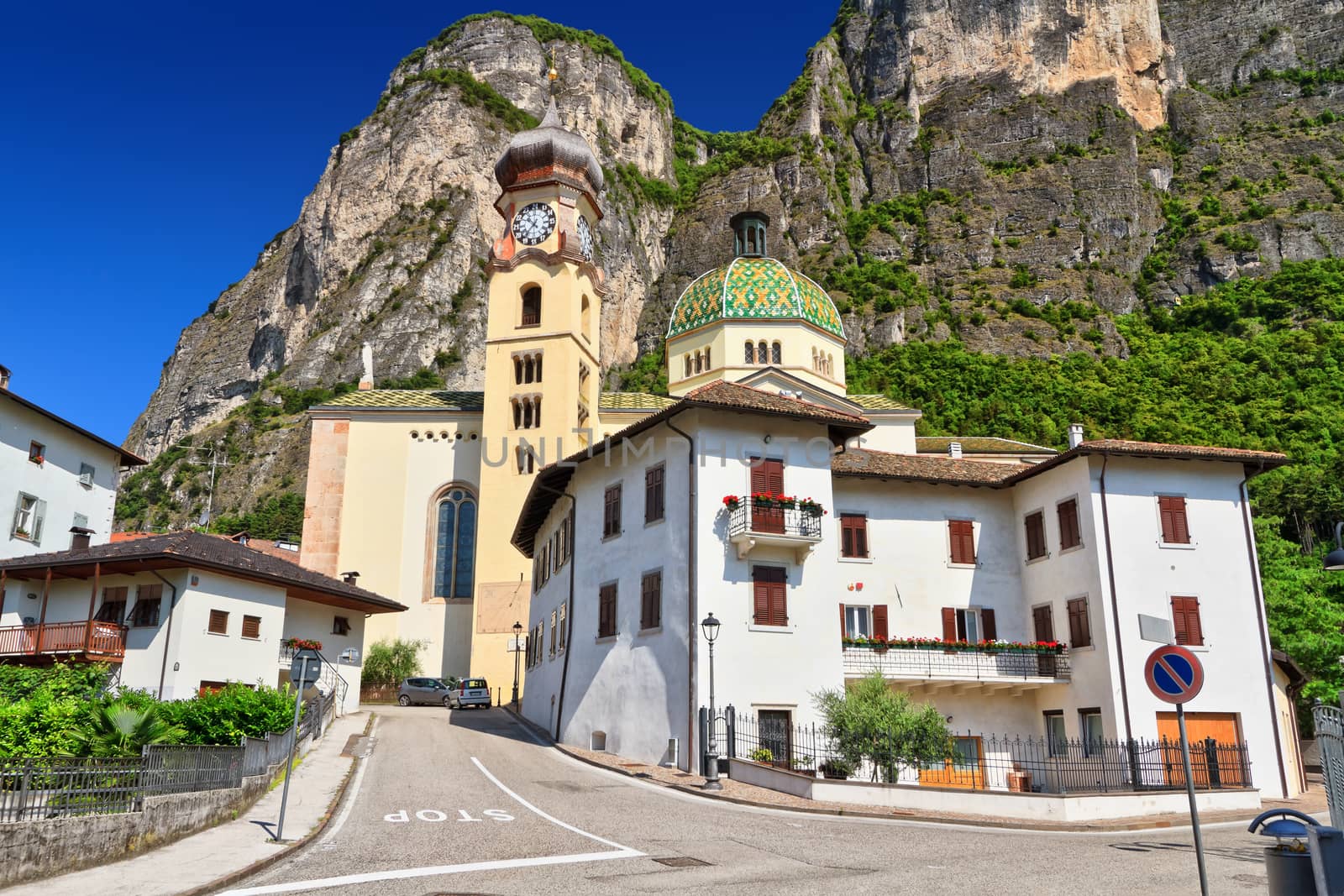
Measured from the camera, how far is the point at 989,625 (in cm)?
2975

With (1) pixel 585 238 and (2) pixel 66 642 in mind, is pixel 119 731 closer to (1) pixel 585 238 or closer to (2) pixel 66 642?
(2) pixel 66 642

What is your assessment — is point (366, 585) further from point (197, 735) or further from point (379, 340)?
point (379, 340)

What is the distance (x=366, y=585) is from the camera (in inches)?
1973

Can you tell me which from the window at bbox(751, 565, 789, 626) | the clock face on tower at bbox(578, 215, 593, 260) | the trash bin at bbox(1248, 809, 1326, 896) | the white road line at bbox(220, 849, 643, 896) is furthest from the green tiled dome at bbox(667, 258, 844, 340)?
the trash bin at bbox(1248, 809, 1326, 896)

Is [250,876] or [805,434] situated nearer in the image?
[250,876]

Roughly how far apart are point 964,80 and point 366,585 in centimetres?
10103

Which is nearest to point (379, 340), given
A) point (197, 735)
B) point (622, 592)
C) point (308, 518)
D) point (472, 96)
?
point (472, 96)

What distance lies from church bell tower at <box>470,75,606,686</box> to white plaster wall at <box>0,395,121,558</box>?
1526cm

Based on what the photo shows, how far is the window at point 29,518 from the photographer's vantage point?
3594 centimetres

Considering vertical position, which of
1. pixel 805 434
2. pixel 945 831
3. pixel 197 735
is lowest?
pixel 945 831

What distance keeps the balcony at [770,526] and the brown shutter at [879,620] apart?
17.4ft

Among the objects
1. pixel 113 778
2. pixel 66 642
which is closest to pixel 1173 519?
→ pixel 113 778

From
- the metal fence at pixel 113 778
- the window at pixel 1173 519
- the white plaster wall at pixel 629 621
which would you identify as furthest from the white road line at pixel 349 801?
the window at pixel 1173 519

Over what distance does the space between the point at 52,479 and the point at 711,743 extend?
2968 centimetres
